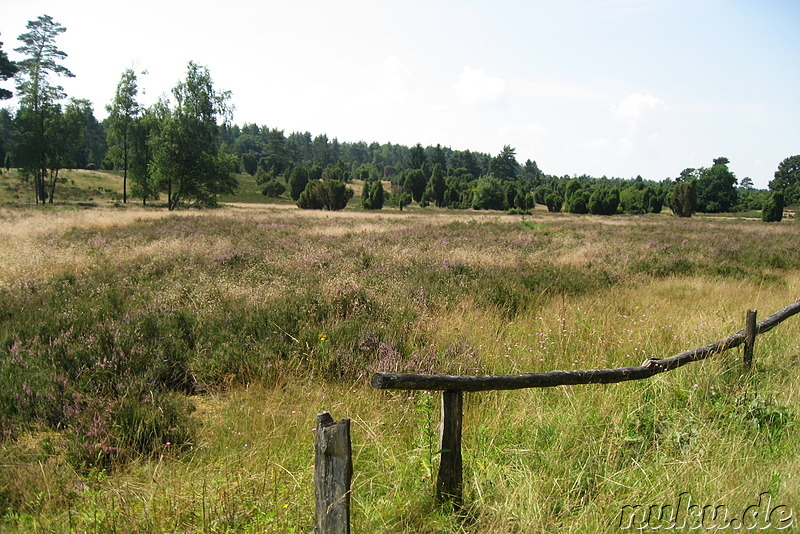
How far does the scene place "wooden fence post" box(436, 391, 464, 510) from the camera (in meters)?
2.66

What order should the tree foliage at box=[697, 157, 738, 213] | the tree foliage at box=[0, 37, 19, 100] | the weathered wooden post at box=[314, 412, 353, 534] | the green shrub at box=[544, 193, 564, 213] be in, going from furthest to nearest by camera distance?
1. the tree foliage at box=[697, 157, 738, 213]
2. the green shrub at box=[544, 193, 564, 213]
3. the tree foliage at box=[0, 37, 19, 100]
4. the weathered wooden post at box=[314, 412, 353, 534]

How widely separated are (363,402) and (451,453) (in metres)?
1.59

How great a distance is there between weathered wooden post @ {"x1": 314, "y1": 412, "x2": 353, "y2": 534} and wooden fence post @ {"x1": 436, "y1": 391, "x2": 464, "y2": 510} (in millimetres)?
733

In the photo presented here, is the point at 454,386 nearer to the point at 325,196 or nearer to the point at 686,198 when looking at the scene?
the point at 325,196

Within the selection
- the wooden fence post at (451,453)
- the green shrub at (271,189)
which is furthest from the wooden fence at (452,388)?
the green shrub at (271,189)

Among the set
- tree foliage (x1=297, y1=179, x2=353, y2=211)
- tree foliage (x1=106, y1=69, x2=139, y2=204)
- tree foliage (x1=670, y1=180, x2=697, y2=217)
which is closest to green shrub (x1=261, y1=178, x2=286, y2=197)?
tree foliage (x1=297, y1=179, x2=353, y2=211)

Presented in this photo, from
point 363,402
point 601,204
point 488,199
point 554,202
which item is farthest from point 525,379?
point 554,202

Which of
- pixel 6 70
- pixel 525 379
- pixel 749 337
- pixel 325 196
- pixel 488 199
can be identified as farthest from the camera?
pixel 488 199

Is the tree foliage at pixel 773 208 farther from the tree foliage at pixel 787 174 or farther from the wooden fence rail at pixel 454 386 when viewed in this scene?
the tree foliage at pixel 787 174

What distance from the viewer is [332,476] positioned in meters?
2.12

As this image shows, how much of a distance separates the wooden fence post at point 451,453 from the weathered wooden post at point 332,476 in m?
0.73

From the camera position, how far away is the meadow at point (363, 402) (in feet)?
9.01

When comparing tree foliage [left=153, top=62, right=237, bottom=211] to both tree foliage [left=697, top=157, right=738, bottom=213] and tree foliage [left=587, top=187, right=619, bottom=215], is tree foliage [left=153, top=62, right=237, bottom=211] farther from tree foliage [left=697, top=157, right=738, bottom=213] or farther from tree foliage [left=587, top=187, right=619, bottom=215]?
tree foliage [left=697, top=157, right=738, bottom=213]

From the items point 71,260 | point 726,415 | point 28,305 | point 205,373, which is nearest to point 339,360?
point 205,373
